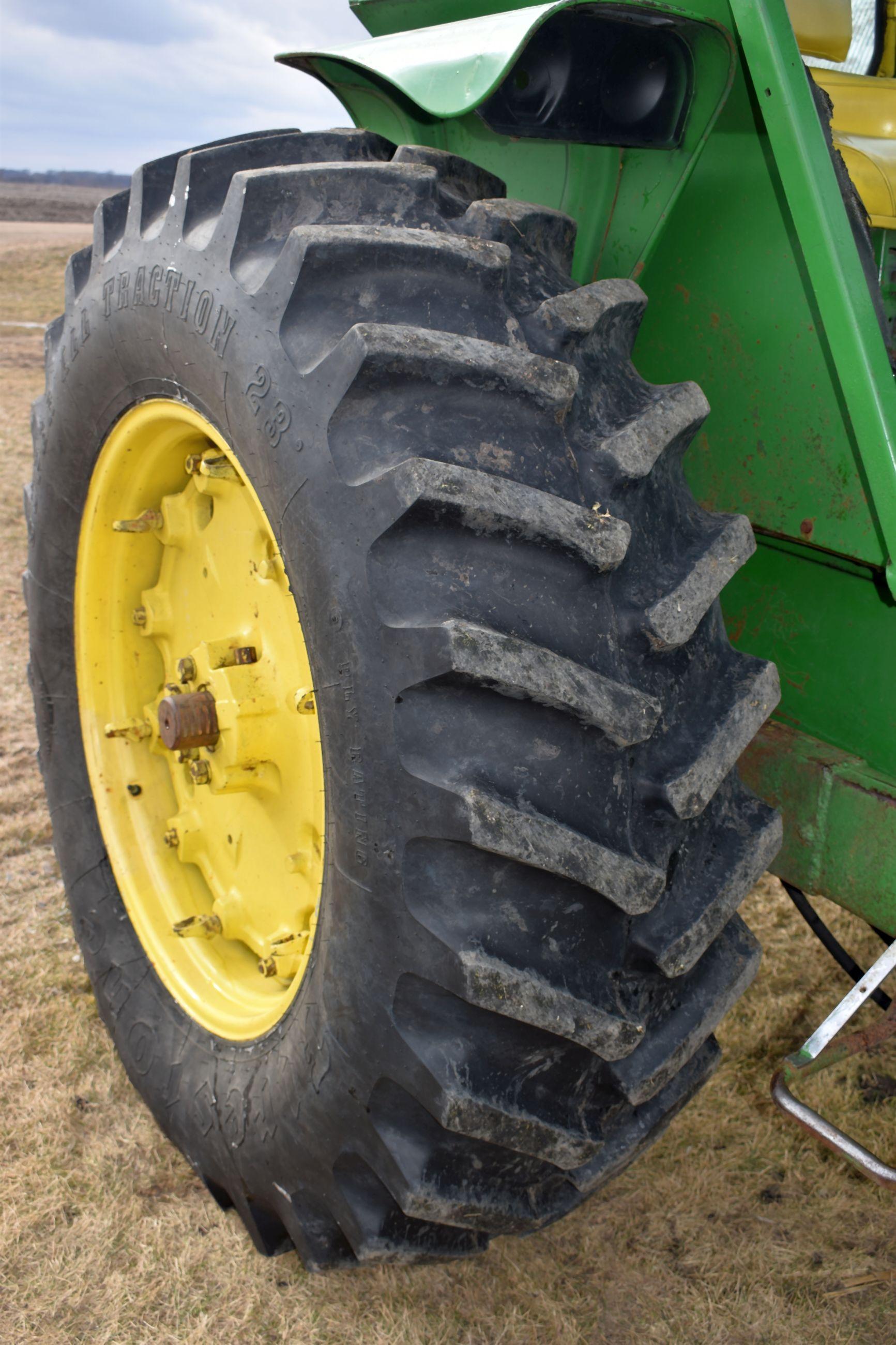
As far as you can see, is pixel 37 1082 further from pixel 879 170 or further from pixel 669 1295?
pixel 879 170

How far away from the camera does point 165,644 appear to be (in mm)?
1993

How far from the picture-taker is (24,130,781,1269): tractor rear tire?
1.12m

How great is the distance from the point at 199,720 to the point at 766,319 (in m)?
0.93

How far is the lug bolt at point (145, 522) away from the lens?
1.87 meters

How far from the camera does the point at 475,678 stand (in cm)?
109

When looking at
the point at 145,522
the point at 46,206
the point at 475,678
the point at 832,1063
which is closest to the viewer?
the point at 475,678

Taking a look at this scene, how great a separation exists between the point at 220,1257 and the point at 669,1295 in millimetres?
641

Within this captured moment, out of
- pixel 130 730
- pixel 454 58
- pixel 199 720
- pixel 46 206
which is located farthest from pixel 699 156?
pixel 46 206

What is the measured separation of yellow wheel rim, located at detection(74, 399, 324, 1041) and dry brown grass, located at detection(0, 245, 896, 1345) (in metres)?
0.28

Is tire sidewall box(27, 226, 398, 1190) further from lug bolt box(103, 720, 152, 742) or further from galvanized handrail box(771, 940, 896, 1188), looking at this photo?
galvanized handrail box(771, 940, 896, 1188)

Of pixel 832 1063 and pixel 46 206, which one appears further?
pixel 46 206

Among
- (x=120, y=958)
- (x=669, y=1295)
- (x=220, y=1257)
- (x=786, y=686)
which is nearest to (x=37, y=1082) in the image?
(x=120, y=958)

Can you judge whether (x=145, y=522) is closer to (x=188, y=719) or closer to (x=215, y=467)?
(x=215, y=467)

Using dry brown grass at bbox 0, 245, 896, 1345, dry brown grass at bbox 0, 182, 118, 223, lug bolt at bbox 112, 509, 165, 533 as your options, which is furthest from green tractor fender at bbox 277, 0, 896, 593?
dry brown grass at bbox 0, 182, 118, 223
